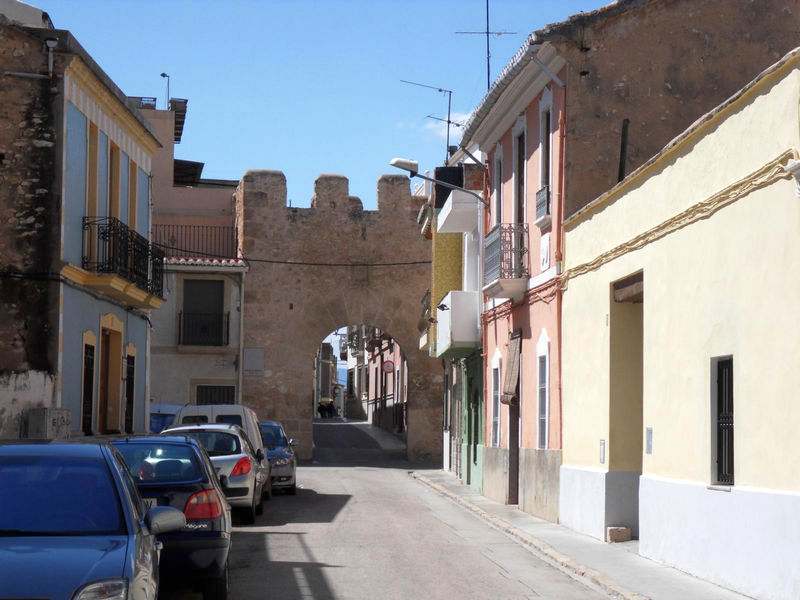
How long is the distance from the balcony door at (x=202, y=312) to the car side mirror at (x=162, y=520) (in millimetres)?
32870

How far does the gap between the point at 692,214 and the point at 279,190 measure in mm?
29252

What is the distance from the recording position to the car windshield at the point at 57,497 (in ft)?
23.8

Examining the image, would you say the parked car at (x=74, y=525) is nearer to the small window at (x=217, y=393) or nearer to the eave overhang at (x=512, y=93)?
the eave overhang at (x=512, y=93)

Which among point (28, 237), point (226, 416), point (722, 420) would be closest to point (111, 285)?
point (28, 237)

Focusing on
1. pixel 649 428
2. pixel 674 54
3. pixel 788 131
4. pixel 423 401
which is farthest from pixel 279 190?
pixel 788 131

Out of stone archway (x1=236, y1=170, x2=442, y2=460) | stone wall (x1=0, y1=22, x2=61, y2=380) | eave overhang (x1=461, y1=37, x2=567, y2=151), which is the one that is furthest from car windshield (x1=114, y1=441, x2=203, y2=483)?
stone archway (x1=236, y1=170, x2=442, y2=460)

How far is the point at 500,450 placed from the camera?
23922 millimetres

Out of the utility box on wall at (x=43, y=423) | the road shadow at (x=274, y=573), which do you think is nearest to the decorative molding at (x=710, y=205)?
the road shadow at (x=274, y=573)

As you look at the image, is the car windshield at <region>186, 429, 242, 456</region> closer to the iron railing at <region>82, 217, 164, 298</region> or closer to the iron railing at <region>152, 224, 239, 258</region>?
the iron railing at <region>82, 217, 164, 298</region>

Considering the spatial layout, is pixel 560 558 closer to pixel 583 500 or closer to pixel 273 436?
pixel 583 500

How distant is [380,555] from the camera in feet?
46.5

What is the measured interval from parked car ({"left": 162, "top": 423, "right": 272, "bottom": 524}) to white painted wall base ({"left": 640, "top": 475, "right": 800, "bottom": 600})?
6.04 meters

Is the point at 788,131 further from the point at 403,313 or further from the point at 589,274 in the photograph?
the point at 403,313

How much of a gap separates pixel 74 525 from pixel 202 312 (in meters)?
33.9
